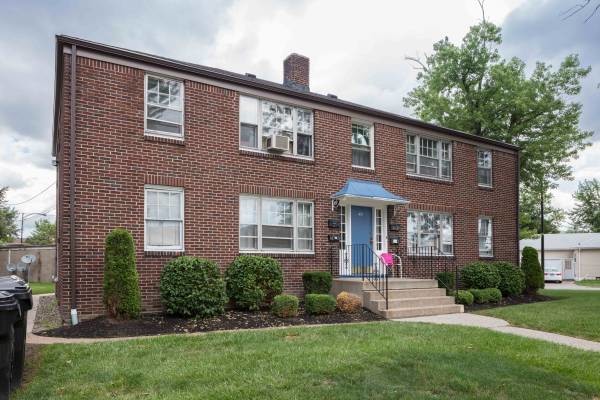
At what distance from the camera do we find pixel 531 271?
1739cm

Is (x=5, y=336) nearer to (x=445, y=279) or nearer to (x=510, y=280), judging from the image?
(x=445, y=279)

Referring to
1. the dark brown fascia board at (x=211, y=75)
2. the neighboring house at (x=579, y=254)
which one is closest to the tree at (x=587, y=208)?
the neighboring house at (x=579, y=254)

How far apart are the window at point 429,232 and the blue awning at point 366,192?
1.34 meters

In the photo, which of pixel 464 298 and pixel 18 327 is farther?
pixel 464 298

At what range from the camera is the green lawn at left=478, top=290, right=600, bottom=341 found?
9594 mm

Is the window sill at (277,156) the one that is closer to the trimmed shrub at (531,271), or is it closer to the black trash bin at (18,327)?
the black trash bin at (18,327)

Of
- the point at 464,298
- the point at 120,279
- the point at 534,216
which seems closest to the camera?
the point at 120,279

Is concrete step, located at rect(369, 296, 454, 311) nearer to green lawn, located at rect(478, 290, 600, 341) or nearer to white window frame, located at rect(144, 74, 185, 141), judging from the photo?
green lawn, located at rect(478, 290, 600, 341)

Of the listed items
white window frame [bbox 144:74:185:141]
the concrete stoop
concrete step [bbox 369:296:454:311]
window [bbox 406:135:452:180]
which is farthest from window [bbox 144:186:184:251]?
window [bbox 406:135:452:180]

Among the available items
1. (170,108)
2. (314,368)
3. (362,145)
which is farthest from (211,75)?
(314,368)

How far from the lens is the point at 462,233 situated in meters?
17.1

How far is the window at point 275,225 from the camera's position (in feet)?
40.9

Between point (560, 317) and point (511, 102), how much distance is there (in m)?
16.0

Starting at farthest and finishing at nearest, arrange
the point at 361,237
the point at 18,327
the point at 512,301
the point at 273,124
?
the point at 512,301 < the point at 361,237 < the point at 273,124 < the point at 18,327
